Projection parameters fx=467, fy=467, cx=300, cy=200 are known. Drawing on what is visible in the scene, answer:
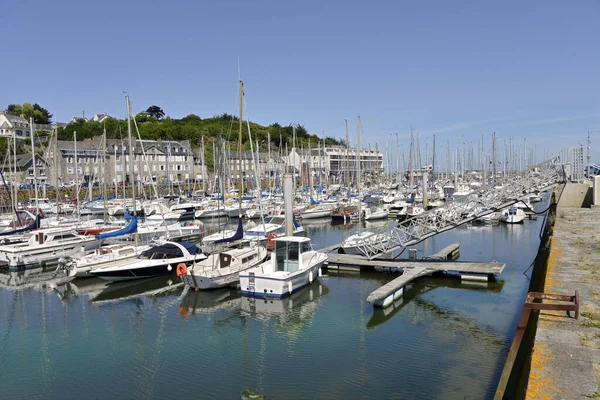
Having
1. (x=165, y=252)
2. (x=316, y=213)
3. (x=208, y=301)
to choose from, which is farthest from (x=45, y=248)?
(x=316, y=213)

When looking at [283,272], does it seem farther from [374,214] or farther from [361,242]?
[374,214]

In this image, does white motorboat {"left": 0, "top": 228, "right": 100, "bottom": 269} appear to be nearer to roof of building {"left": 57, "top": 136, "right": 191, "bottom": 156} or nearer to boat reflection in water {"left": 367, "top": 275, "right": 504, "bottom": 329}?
boat reflection in water {"left": 367, "top": 275, "right": 504, "bottom": 329}

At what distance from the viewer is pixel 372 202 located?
8100 cm

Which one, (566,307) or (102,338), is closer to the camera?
(566,307)

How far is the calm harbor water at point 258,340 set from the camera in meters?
14.3

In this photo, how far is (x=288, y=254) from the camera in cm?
2427

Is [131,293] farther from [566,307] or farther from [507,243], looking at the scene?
[507,243]

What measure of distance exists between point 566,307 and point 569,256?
25.4 feet

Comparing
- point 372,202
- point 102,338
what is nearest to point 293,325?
point 102,338

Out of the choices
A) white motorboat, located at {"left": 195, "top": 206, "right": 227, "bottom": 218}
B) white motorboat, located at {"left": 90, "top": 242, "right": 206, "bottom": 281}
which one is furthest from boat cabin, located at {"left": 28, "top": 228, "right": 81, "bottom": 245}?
white motorboat, located at {"left": 195, "top": 206, "right": 227, "bottom": 218}

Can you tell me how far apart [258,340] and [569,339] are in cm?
1156

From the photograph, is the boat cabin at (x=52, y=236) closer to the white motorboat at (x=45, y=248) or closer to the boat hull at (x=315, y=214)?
the white motorboat at (x=45, y=248)

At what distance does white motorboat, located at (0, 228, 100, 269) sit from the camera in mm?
31641

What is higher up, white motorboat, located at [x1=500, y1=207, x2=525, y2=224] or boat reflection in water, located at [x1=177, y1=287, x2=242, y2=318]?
white motorboat, located at [x1=500, y1=207, x2=525, y2=224]
